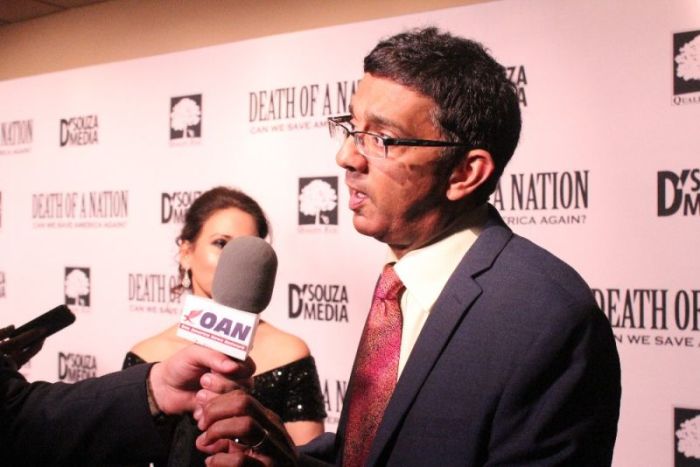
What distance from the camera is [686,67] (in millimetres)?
1927

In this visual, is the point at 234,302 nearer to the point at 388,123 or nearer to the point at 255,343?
the point at 388,123

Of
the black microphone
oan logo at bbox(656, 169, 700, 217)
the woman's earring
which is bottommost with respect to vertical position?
the woman's earring

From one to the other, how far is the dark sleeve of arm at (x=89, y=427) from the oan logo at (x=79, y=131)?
211 centimetres

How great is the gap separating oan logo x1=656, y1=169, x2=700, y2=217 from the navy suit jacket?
37.7 inches

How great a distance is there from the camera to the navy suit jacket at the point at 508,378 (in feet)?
3.32

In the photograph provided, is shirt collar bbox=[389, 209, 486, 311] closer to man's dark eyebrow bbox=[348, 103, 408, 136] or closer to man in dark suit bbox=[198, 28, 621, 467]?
man in dark suit bbox=[198, 28, 621, 467]

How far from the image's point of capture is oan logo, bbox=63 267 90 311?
3160 mm

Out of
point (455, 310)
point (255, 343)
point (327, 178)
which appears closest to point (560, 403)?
point (455, 310)

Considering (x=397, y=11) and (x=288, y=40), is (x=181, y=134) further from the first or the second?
(x=397, y=11)

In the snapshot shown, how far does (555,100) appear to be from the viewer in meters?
2.10

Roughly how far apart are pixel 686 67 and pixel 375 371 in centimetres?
133

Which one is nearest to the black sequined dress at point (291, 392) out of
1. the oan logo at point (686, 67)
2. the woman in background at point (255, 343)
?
the woman in background at point (255, 343)

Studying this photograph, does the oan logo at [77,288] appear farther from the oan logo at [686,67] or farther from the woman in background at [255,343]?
the oan logo at [686,67]

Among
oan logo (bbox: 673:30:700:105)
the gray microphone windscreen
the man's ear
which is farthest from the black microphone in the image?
oan logo (bbox: 673:30:700:105)
